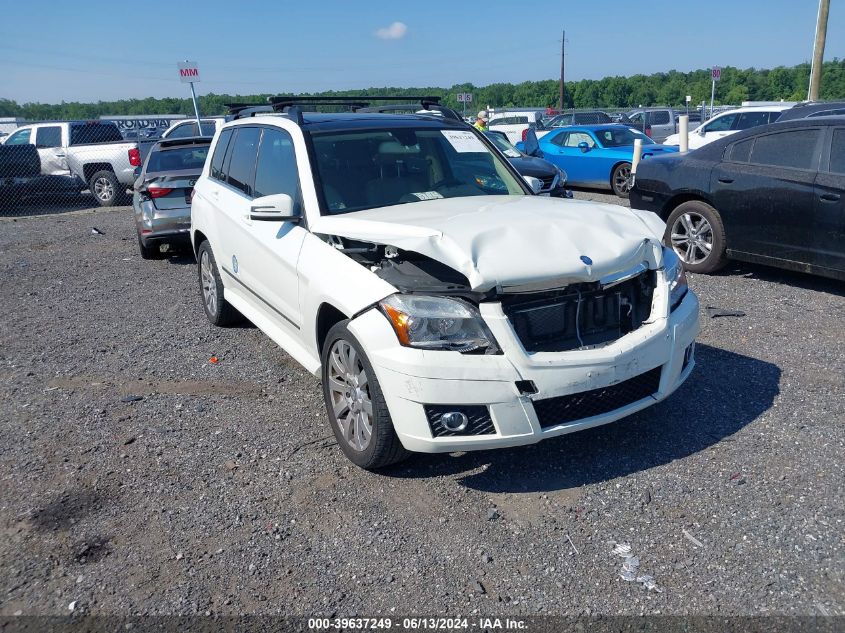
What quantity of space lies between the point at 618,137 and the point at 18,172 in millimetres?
13592

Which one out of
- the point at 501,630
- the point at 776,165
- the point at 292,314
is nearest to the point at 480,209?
the point at 292,314

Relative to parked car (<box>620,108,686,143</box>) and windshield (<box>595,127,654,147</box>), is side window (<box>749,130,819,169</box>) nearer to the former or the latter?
windshield (<box>595,127,654,147</box>)

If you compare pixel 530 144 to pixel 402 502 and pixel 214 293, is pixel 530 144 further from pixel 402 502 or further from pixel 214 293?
pixel 402 502

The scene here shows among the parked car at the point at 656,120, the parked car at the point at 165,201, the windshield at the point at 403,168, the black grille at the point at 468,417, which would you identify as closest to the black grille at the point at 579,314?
the black grille at the point at 468,417

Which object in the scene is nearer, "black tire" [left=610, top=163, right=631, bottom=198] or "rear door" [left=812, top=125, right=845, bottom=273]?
"rear door" [left=812, top=125, right=845, bottom=273]

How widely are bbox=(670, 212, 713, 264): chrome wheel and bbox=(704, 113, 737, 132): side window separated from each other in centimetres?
1118

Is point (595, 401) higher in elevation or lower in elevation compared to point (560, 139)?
lower

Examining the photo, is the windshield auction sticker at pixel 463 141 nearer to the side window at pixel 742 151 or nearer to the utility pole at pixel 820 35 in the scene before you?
the side window at pixel 742 151

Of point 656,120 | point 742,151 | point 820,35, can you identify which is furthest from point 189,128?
point 820,35

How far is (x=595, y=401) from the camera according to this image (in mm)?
3520

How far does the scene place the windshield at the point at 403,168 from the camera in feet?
14.7

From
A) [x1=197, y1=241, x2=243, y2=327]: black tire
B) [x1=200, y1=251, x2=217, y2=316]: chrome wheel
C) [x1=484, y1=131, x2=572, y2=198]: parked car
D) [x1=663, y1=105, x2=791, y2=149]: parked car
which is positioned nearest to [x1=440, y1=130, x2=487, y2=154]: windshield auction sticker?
[x1=197, y1=241, x2=243, y2=327]: black tire

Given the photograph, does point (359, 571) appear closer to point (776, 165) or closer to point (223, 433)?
point (223, 433)

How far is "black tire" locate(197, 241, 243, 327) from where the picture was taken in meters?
6.20
